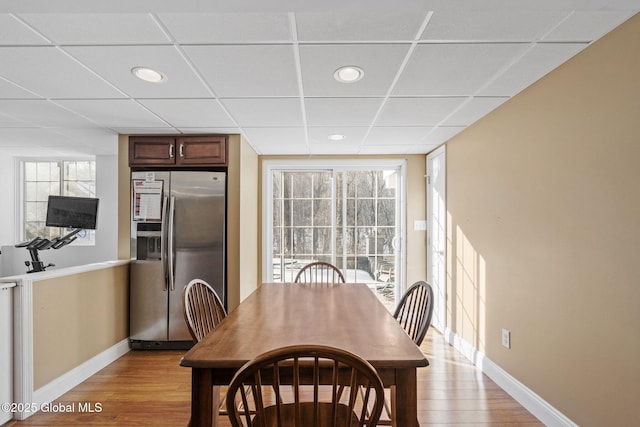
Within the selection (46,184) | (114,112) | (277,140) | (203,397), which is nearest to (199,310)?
(203,397)

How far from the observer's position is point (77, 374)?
8.93 feet

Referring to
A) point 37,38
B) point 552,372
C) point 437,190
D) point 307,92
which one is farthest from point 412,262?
point 37,38

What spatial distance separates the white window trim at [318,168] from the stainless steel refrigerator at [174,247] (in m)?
1.19

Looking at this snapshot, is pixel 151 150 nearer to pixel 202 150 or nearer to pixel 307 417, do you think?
pixel 202 150

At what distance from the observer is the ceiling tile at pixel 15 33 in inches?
61.9

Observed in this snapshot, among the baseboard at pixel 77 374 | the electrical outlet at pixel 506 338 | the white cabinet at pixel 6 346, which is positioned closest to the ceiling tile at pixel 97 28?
the white cabinet at pixel 6 346

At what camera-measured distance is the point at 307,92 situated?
2.41m

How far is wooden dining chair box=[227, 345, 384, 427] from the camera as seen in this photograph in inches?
41.2

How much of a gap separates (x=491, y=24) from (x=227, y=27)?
3.96ft

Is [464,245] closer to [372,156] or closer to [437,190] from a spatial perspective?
[437,190]

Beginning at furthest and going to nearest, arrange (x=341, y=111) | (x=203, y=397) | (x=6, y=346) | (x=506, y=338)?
(x=341, y=111) → (x=506, y=338) → (x=6, y=346) → (x=203, y=397)

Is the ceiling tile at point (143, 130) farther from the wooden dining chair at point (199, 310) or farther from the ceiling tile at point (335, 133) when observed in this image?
the wooden dining chair at point (199, 310)

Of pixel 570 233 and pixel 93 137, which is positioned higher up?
pixel 93 137

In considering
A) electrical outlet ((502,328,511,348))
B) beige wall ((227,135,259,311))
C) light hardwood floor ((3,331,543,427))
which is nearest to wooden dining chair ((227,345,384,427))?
light hardwood floor ((3,331,543,427))
